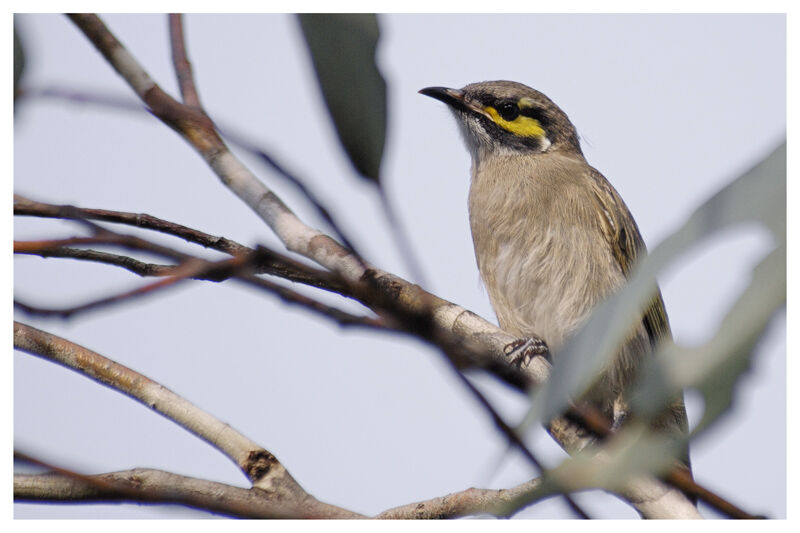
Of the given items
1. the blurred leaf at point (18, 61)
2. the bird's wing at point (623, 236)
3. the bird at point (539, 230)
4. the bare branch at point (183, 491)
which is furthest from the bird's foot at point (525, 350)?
the blurred leaf at point (18, 61)

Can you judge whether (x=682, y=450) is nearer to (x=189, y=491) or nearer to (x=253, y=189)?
(x=189, y=491)

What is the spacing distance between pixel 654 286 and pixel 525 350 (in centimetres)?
268

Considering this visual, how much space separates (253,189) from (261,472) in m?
0.76

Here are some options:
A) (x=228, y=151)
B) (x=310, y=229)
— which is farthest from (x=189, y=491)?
(x=228, y=151)

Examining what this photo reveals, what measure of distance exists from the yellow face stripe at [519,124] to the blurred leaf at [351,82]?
370 cm

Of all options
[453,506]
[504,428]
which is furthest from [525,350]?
[504,428]

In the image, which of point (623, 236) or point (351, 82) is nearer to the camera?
point (351, 82)

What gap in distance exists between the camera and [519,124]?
498cm

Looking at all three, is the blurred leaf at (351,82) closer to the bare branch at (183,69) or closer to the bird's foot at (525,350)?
the bare branch at (183,69)

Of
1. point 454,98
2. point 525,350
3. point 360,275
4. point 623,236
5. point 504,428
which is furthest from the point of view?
point 454,98

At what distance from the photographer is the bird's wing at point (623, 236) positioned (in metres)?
4.18

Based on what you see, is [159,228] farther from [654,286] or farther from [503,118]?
[503,118]

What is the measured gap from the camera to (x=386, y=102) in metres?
1.26

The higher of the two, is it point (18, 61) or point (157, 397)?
point (18, 61)
